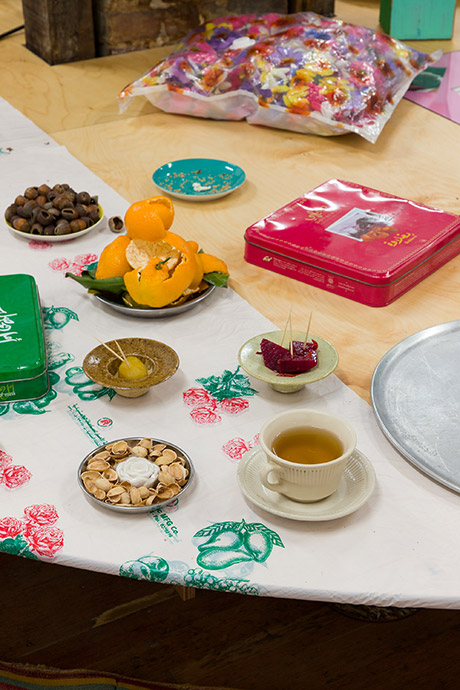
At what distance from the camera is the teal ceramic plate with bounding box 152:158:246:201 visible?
1554 millimetres

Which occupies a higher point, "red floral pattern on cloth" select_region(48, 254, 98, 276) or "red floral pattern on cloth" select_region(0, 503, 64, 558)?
"red floral pattern on cloth" select_region(0, 503, 64, 558)

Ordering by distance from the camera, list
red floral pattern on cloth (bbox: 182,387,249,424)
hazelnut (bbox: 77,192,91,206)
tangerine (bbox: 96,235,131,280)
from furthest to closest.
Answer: hazelnut (bbox: 77,192,91,206) → tangerine (bbox: 96,235,131,280) → red floral pattern on cloth (bbox: 182,387,249,424)

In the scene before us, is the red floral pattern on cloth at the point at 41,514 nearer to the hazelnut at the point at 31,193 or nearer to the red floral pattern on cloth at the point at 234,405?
the red floral pattern on cloth at the point at 234,405

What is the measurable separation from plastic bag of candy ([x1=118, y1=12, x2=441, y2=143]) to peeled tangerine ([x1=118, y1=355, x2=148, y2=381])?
3.21 ft

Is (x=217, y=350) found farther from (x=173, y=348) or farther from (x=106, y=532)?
(x=106, y=532)

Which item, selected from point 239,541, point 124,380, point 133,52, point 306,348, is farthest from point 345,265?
point 133,52

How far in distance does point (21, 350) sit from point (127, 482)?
257 millimetres

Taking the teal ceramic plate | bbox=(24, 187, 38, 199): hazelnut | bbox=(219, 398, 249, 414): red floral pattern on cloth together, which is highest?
bbox=(24, 187, 38, 199): hazelnut

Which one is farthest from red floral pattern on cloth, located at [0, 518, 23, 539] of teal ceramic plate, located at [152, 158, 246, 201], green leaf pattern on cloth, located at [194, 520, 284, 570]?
teal ceramic plate, located at [152, 158, 246, 201]

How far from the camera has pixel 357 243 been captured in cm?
128

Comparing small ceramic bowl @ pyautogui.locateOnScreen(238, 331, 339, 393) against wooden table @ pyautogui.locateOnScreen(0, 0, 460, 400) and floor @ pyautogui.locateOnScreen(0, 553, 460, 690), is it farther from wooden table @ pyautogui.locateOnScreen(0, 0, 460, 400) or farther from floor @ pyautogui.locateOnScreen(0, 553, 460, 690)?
floor @ pyautogui.locateOnScreen(0, 553, 460, 690)

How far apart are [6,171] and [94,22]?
0.98m

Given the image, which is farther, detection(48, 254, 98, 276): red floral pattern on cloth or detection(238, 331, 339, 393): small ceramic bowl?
detection(48, 254, 98, 276): red floral pattern on cloth

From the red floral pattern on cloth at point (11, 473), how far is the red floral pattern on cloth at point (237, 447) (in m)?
0.22
